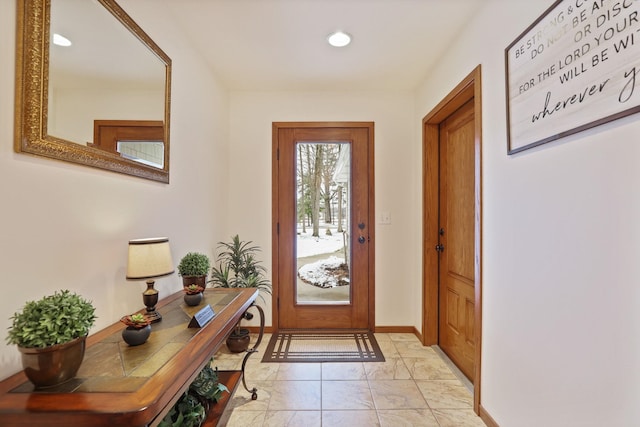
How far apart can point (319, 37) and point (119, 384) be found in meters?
2.24

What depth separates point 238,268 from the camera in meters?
2.65

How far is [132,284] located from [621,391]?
201cm

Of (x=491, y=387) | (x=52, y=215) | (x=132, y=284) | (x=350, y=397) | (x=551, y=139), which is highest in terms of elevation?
(x=551, y=139)

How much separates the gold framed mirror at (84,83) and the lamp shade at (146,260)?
0.38m

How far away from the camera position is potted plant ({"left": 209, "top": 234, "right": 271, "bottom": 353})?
254 cm

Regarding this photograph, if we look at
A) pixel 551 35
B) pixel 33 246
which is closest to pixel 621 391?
pixel 551 35

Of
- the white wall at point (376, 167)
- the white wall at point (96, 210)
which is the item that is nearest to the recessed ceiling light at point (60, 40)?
the white wall at point (96, 210)

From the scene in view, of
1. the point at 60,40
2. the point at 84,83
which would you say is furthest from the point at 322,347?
the point at 60,40

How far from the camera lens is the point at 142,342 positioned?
3.44ft

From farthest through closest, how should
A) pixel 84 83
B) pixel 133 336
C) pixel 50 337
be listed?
pixel 84 83 < pixel 133 336 < pixel 50 337

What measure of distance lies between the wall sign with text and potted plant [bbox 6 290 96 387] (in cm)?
176

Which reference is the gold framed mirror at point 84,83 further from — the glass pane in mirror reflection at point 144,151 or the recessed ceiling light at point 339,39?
the recessed ceiling light at point 339,39

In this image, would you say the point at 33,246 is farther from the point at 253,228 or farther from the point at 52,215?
the point at 253,228

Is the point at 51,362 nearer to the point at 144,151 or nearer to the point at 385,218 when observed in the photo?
the point at 144,151
